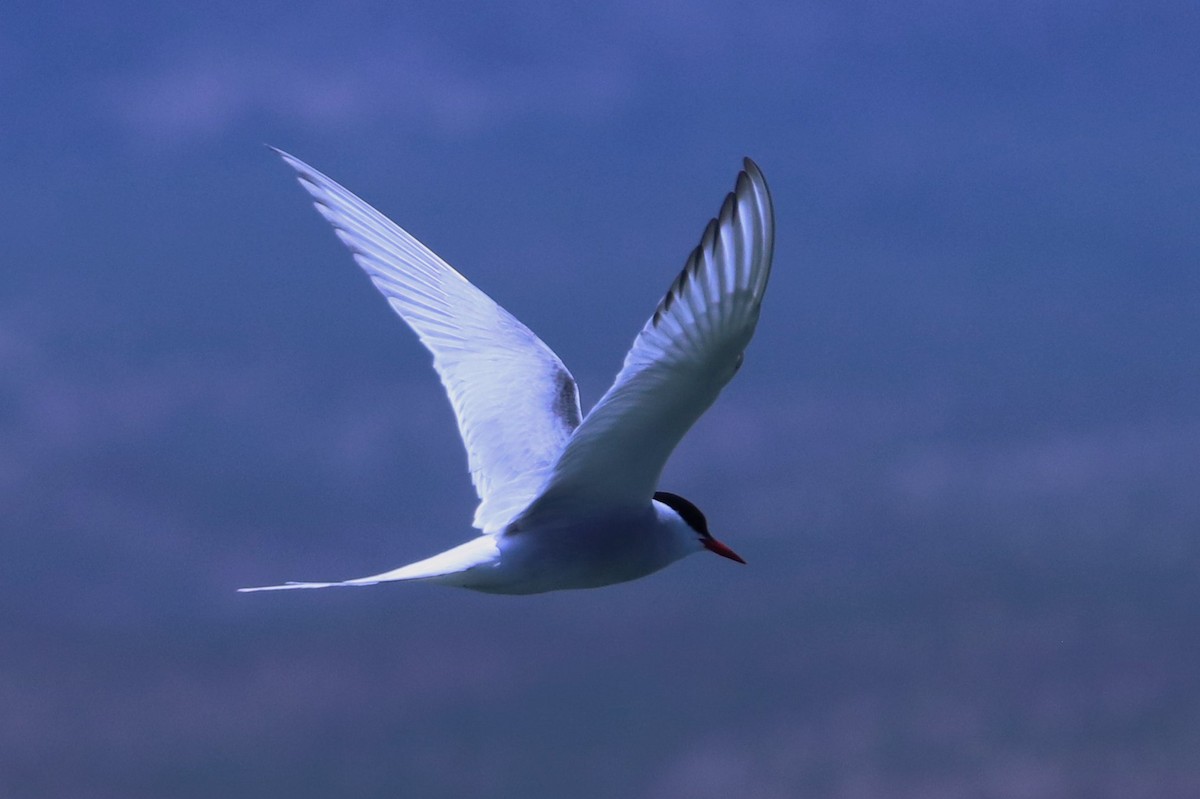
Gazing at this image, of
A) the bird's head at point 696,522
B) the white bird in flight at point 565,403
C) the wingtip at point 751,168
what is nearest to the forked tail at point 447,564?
the white bird in flight at point 565,403

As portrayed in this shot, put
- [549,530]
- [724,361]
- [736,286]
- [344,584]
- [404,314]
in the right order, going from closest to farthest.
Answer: [736,286] → [724,361] → [344,584] → [549,530] → [404,314]

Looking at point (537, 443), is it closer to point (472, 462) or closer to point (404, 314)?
point (472, 462)

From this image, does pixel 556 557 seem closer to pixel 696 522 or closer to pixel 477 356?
pixel 696 522

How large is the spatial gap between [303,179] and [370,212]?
490 millimetres

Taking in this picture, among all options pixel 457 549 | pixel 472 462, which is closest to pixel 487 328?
pixel 472 462

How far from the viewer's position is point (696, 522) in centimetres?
623

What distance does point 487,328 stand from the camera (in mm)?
7668

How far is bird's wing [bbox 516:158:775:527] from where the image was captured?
14.1ft

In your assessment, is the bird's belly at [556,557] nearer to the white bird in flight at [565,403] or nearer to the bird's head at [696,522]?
the white bird in flight at [565,403]

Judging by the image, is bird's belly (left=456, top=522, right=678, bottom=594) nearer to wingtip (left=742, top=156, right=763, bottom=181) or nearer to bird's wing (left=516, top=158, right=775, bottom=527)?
bird's wing (left=516, top=158, right=775, bottom=527)

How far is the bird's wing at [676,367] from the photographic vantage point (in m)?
4.30

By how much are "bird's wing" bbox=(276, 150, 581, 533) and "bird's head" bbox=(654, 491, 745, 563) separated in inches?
24.6

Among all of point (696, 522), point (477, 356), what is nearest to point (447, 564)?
point (696, 522)

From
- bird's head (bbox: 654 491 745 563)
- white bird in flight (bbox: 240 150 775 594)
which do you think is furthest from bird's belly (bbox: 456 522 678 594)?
bird's head (bbox: 654 491 745 563)
